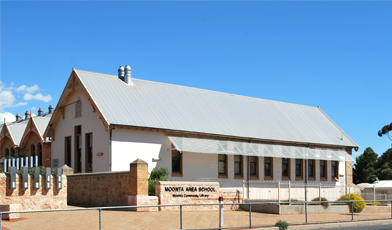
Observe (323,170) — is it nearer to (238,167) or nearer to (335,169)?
(335,169)

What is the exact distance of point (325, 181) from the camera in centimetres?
3928

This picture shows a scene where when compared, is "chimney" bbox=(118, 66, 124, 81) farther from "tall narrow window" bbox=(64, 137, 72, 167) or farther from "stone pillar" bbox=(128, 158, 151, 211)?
"stone pillar" bbox=(128, 158, 151, 211)

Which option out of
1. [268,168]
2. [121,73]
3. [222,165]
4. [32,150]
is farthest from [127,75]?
[268,168]

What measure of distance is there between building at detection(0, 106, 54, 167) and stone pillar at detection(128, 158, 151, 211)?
43.9 ft

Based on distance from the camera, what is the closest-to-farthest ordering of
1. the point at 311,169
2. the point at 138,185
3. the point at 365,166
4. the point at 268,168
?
the point at 138,185 < the point at 268,168 < the point at 311,169 < the point at 365,166

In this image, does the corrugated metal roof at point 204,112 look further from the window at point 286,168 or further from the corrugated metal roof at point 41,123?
the corrugated metal roof at point 41,123

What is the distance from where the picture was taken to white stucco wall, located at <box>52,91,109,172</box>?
28.2 meters

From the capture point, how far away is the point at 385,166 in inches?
2217

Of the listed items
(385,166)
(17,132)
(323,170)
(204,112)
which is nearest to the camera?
(204,112)

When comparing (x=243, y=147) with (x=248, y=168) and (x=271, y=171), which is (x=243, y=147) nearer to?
(x=248, y=168)

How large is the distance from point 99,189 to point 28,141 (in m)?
16.5

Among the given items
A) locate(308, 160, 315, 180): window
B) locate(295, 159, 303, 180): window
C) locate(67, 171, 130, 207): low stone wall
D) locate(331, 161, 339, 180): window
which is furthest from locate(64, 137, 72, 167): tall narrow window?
locate(331, 161, 339, 180): window

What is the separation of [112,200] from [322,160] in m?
21.6

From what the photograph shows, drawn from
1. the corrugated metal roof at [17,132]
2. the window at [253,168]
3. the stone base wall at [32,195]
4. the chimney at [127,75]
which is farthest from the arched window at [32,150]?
the stone base wall at [32,195]
